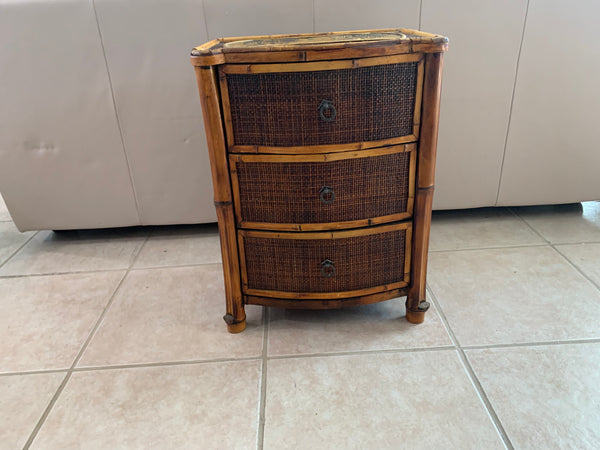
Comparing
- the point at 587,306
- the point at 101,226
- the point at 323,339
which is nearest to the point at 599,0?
the point at 587,306

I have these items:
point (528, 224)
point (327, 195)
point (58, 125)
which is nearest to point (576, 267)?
point (528, 224)

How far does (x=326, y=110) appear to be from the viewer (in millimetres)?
948

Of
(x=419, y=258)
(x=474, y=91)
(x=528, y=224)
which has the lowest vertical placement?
(x=528, y=224)

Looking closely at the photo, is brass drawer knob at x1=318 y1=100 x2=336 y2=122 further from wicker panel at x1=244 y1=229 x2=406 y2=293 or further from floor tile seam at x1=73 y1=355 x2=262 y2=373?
floor tile seam at x1=73 y1=355 x2=262 y2=373

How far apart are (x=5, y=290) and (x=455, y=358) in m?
1.32

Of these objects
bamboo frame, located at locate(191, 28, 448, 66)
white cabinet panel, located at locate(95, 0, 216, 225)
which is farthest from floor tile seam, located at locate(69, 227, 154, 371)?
bamboo frame, located at locate(191, 28, 448, 66)

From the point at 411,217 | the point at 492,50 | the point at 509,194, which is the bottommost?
the point at 509,194

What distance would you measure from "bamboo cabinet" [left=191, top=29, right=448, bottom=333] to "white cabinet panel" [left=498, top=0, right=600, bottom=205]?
22.8 inches

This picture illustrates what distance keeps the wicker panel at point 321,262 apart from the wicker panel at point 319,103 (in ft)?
0.79

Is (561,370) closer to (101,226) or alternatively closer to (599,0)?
(599,0)

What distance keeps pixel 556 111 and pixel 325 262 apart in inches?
39.8

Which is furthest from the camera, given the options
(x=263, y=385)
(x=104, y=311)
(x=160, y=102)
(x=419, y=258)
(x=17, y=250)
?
(x=17, y=250)

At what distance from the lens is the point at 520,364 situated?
3.36 ft

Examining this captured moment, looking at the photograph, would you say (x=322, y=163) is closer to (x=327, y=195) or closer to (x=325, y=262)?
(x=327, y=195)
